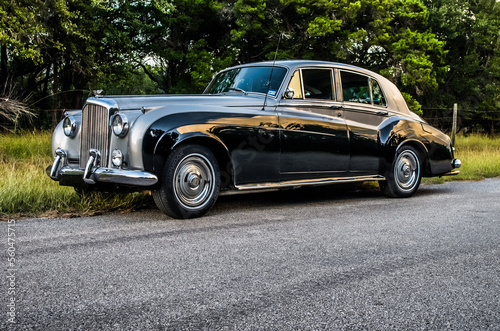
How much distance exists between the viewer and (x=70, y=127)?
6.07 meters

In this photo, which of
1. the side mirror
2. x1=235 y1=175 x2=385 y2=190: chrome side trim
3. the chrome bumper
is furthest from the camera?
Result: the side mirror

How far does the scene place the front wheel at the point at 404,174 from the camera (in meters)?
7.35

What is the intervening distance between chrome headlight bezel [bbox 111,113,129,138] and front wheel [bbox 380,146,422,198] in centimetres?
392

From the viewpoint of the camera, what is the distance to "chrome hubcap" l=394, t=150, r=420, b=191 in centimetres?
746

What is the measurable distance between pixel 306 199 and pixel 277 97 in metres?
1.72

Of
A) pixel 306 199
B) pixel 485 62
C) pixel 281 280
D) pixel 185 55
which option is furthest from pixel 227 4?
pixel 281 280

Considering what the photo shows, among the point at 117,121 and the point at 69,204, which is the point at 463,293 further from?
the point at 69,204

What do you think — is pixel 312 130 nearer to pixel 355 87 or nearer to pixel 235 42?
pixel 355 87

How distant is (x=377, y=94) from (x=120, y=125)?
4047mm

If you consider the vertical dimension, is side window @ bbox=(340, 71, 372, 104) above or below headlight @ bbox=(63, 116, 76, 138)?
above

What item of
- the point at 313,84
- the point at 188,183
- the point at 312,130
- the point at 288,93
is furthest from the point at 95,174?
the point at 313,84

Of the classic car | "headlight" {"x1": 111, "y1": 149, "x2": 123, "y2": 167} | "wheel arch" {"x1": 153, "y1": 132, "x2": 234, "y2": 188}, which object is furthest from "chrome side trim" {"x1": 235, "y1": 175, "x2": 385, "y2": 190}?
"headlight" {"x1": 111, "y1": 149, "x2": 123, "y2": 167}

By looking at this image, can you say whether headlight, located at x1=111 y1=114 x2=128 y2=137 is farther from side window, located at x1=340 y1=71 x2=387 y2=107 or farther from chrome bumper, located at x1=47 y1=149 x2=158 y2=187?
side window, located at x1=340 y1=71 x2=387 y2=107

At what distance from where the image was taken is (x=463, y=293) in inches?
120
